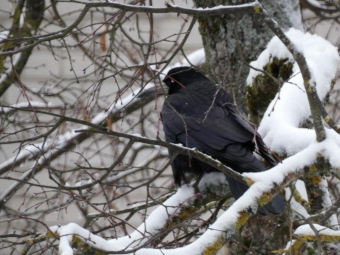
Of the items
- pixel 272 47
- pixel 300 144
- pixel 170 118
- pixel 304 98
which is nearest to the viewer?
pixel 300 144

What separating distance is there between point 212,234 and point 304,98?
130cm

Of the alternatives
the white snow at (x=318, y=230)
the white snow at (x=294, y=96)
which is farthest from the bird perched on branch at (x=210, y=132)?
the white snow at (x=318, y=230)

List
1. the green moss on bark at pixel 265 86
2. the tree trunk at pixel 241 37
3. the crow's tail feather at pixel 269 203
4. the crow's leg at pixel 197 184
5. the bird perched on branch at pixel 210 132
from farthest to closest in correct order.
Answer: the tree trunk at pixel 241 37 < the green moss on bark at pixel 265 86 < the bird perched on branch at pixel 210 132 < the crow's leg at pixel 197 184 < the crow's tail feather at pixel 269 203

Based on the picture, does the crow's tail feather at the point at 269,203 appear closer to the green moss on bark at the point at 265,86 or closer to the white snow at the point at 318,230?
the white snow at the point at 318,230

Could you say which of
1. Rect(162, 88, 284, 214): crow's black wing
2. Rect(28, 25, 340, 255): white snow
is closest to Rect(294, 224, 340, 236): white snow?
Rect(28, 25, 340, 255): white snow

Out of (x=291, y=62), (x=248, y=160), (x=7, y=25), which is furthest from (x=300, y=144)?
(x=7, y=25)

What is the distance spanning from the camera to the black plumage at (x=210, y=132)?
3.57 m

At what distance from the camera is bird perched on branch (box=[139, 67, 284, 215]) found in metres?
3.56

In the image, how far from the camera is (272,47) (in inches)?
149

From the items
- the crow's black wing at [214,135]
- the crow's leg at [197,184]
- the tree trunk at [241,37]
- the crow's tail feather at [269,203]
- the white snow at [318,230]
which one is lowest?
the white snow at [318,230]

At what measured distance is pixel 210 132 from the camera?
3.85 meters

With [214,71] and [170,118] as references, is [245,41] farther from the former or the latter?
[170,118]

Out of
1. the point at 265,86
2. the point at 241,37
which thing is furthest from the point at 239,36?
the point at 265,86

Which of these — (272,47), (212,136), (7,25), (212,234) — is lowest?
(212,234)
